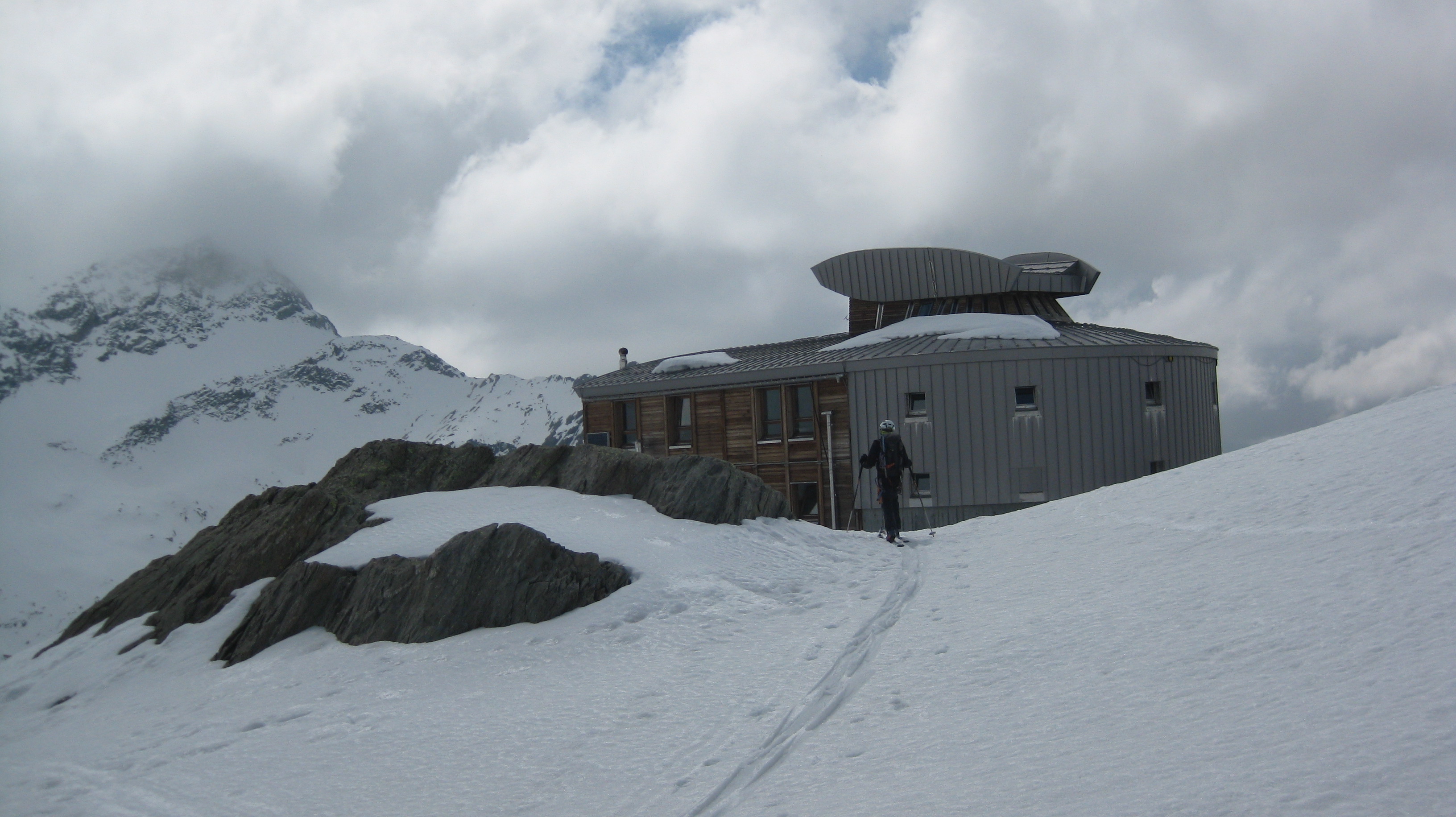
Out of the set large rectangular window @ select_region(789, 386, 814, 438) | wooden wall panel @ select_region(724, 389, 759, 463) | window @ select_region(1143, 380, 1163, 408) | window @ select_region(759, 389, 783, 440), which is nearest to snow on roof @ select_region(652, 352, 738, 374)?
wooden wall panel @ select_region(724, 389, 759, 463)

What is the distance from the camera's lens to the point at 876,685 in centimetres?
611

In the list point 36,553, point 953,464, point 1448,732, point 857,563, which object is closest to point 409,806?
point 1448,732

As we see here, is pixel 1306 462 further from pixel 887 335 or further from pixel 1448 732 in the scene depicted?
pixel 887 335

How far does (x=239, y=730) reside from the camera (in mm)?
7004

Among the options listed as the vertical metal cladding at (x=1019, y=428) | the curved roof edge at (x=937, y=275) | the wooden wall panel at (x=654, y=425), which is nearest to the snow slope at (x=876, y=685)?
the vertical metal cladding at (x=1019, y=428)

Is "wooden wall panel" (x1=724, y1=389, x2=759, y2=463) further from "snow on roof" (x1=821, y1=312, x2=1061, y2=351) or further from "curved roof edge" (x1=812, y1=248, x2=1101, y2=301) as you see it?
"curved roof edge" (x1=812, y1=248, x2=1101, y2=301)

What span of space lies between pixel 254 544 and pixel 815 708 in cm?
813

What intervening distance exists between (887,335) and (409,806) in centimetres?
2314

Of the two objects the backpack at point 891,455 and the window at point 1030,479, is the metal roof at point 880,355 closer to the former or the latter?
the window at point 1030,479

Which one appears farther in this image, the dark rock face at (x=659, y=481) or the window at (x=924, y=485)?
the window at (x=924, y=485)

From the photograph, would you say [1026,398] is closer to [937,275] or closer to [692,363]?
[937,275]

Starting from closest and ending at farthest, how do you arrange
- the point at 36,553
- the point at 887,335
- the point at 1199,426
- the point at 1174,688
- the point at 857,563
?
the point at 1174,688 < the point at 857,563 < the point at 1199,426 < the point at 887,335 < the point at 36,553

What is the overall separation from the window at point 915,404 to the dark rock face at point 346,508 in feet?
37.3

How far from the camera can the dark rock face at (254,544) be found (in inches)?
413
